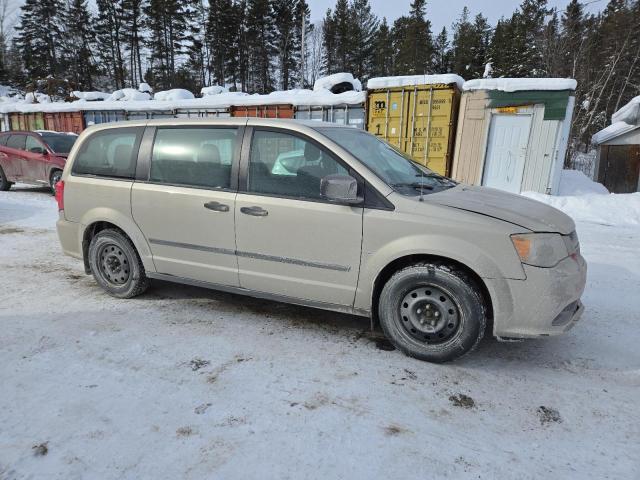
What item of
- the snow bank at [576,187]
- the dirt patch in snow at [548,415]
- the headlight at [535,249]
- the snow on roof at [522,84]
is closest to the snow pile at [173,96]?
the snow on roof at [522,84]

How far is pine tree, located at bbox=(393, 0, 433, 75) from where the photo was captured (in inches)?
1474

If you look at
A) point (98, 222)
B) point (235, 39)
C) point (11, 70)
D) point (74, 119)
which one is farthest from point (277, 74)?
point (98, 222)

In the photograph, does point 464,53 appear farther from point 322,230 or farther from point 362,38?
point 322,230

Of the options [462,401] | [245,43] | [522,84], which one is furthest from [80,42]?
[462,401]

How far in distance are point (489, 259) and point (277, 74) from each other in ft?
144

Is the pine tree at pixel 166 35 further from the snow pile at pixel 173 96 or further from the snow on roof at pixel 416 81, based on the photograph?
the snow on roof at pixel 416 81

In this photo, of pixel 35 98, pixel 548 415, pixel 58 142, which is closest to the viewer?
pixel 548 415

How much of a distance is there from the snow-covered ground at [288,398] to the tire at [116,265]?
0.20m

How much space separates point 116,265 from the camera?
13.6 feet

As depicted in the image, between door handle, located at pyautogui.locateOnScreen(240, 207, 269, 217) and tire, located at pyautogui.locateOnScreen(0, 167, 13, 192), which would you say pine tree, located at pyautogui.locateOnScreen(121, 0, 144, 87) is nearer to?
tire, located at pyautogui.locateOnScreen(0, 167, 13, 192)

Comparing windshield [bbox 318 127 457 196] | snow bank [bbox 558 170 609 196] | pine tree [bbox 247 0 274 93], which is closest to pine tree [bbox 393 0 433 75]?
pine tree [bbox 247 0 274 93]

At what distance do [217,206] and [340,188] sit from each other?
1152mm

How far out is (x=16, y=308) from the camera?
12.6 ft

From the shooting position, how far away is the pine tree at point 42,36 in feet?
150
